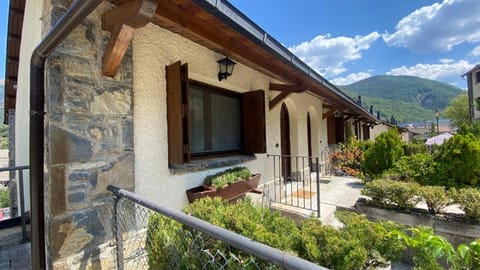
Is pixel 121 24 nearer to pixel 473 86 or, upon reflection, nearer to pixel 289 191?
pixel 289 191

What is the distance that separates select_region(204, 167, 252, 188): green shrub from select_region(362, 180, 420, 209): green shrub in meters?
2.54

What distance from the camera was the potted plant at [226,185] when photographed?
3.12 meters

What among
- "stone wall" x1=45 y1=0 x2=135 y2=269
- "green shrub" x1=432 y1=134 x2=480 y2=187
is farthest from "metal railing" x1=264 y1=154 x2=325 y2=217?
"stone wall" x1=45 y1=0 x2=135 y2=269

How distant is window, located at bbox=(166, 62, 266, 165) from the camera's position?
292 centimetres

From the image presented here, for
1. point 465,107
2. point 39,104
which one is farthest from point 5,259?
point 465,107

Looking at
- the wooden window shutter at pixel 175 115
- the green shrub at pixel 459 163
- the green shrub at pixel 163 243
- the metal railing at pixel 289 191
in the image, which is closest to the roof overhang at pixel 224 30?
the wooden window shutter at pixel 175 115

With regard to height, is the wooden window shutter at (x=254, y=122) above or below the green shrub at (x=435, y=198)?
above

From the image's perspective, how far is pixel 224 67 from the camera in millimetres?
3840

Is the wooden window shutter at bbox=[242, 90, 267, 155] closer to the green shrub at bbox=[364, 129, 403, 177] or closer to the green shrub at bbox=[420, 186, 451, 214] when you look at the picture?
the green shrub at bbox=[420, 186, 451, 214]

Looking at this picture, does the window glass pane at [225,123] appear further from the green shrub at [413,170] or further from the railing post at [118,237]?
the green shrub at [413,170]

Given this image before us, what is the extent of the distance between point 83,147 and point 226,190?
1943 mm

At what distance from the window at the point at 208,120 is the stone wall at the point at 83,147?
2.18 feet

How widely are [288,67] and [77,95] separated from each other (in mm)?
3003

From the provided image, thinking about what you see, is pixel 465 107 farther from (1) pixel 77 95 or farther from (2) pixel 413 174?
(1) pixel 77 95
